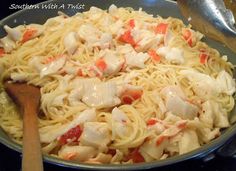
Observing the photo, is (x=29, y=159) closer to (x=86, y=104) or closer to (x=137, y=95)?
(x=86, y=104)

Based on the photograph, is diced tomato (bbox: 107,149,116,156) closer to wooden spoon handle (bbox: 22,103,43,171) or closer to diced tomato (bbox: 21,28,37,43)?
wooden spoon handle (bbox: 22,103,43,171)

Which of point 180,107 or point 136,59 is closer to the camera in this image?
point 180,107

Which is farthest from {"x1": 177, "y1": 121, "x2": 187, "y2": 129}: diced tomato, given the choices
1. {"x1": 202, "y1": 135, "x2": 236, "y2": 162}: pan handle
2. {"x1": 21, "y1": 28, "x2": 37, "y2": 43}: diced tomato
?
{"x1": 21, "y1": 28, "x2": 37, "y2": 43}: diced tomato

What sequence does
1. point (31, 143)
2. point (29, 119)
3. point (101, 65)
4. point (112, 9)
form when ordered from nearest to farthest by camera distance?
point (31, 143) → point (29, 119) → point (101, 65) → point (112, 9)

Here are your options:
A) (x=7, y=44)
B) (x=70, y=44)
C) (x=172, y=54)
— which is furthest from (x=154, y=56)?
(x=7, y=44)

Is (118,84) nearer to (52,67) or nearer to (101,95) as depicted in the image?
(101,95)

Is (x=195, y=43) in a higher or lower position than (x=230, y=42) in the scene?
lower

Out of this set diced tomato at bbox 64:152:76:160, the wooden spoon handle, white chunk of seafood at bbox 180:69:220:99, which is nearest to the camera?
the wooden spoon handle

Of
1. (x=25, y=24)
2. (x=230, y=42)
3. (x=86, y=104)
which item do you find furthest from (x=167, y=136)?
(x=25, y=24)
